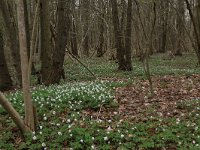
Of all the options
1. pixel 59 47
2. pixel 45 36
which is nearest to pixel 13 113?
pixel 45 36

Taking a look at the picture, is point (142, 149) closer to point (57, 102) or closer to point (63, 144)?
point (63, 144)

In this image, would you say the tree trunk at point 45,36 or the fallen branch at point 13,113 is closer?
the fallen branch at point 13,113

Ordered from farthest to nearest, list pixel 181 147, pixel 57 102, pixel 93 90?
pixel 93 90 → pixel 57 102 → pixel 181 147

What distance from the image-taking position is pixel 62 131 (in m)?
7.64

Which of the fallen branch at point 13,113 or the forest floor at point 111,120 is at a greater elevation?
the fallen branch at point 13,113

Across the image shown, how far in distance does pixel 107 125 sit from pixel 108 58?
25.9m

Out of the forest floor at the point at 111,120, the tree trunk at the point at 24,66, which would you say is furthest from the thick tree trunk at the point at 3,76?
the tree trunk at the point at 24,66

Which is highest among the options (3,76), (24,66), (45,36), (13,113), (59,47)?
(45,36)

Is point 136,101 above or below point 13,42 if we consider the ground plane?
below

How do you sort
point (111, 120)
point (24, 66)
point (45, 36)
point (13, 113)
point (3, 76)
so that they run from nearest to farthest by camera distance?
point (13, 113)
point (24, 66)
point (111, 120)
point (45, 36)
point (3, 76)

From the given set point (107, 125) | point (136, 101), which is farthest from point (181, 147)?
point (136, 101)

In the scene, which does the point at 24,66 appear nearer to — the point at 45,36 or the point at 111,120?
the point at 111,120

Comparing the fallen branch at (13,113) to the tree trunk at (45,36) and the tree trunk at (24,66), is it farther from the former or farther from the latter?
the tree trunk at (45,36)

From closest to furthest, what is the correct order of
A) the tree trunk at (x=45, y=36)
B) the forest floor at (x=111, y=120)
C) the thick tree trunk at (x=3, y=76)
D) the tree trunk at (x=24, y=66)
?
the forest floor at (x=111, y=120)
the tree trunk at (x=24, y=66)
the tree trunk at (x=45, y=36)
the thick tree trunk at (x=3, y=76)
